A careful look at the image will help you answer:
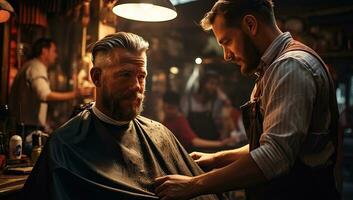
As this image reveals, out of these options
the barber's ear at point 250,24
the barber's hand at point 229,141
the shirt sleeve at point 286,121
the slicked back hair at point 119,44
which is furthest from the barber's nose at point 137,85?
the barber's hand at point 229,141

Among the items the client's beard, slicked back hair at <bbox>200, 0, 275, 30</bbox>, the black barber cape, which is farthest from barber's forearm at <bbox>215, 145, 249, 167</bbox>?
slicked back hair at <bbox>200, 0, 275, 30</bbox>

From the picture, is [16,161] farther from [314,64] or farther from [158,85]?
[158,85]

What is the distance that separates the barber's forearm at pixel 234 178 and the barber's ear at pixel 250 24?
67 cm

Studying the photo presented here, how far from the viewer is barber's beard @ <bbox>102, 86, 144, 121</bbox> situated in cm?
230

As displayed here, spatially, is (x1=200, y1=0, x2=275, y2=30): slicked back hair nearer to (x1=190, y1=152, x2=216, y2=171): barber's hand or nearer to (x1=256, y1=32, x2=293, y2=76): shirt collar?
(x1=256, y1=32, x2=293, y2=76): shirt collar

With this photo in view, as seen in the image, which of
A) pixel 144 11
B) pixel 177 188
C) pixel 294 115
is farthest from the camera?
pixel 144 11

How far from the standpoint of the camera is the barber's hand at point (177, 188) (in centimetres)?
186

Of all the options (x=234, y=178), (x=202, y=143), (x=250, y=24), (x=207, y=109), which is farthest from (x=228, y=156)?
(x=207, y=109)

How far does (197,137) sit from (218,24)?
3.74m

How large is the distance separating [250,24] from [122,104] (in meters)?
0.84

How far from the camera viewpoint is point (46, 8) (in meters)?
4.80

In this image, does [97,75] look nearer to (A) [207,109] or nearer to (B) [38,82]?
(B) [38,82]

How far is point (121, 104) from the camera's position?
230 cm

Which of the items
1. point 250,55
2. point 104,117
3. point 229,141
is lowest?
point 229,141
